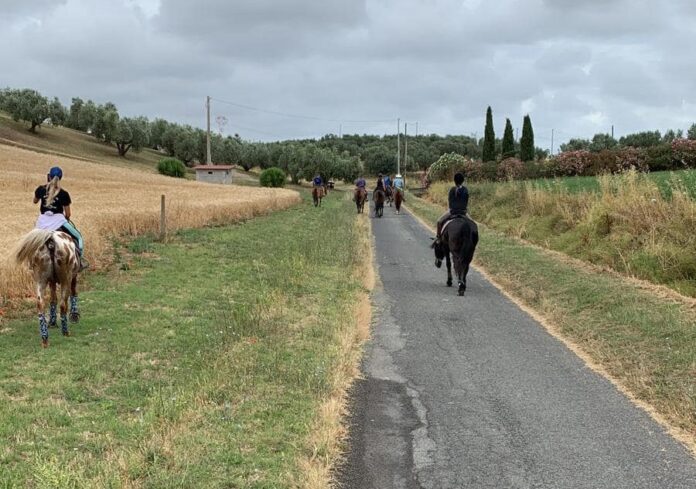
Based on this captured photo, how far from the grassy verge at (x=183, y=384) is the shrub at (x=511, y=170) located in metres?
32.9

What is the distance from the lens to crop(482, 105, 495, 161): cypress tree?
80250mm

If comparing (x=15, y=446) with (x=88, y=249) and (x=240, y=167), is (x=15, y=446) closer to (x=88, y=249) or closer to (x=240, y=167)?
(x=88, y=249)

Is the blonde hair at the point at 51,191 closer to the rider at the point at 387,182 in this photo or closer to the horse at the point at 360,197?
the horse at the point at 360,197

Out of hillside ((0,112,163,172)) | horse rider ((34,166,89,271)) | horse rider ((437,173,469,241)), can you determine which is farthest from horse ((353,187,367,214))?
hillside ((0,112,163,172))

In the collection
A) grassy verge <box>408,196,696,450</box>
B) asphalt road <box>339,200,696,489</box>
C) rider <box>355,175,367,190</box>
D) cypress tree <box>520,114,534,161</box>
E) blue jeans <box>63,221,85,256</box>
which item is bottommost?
asphalt road <box>339,200,696,489</box>

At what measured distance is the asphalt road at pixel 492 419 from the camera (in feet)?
16.4

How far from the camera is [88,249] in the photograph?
1552 cm

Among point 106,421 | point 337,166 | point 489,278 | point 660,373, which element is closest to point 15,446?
point 106,421

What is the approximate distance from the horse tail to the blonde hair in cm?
79

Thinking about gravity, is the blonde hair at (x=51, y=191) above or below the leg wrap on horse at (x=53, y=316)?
above

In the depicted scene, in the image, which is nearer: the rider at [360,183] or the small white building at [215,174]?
the rider at [360,183]

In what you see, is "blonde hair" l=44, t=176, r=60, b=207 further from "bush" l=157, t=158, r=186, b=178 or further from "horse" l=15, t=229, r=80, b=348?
"bush" l=157, t=158, r=186, b=178

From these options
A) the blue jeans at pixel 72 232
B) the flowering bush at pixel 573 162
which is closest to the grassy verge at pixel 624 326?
the blue jeans at pixel 72 232

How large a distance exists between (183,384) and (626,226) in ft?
44.0
